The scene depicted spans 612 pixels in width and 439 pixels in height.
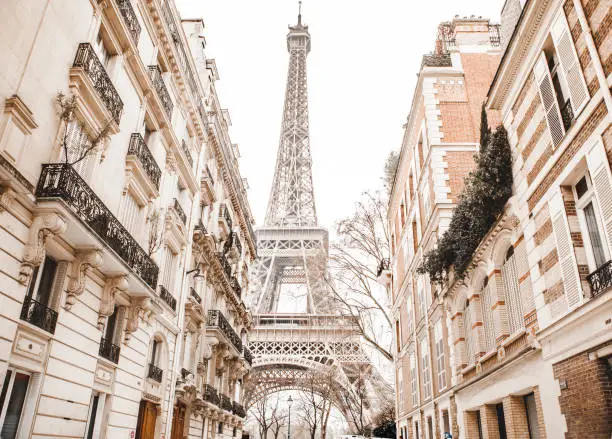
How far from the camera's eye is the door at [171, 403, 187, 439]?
19736 mm

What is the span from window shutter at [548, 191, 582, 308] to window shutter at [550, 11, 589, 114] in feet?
5.98

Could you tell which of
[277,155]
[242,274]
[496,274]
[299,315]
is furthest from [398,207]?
[277,155]

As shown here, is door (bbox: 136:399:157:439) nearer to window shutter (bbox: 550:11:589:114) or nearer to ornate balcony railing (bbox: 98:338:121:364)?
ornate balcony railing (bbox: 98:338:121:364)

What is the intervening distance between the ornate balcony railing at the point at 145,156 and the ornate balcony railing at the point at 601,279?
11947 mm

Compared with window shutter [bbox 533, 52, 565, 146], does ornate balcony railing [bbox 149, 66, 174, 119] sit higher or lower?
higher

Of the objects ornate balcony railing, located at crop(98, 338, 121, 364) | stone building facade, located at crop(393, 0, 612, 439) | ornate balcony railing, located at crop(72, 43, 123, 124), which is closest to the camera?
stone building facade, located at crop(393, 0, 612, 439)

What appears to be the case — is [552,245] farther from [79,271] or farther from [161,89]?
[161,89]

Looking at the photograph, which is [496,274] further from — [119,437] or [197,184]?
[197,184]

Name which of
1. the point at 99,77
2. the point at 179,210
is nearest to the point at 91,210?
the point at 99,77

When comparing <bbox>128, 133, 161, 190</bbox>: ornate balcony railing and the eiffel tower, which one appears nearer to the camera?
<bbox>128, 133, 161, 190</bbox>: ornate balcony railing

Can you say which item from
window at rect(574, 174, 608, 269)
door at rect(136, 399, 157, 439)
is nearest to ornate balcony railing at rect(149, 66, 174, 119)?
door at rect(136, 399, 157, 439)

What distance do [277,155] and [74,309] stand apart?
83.8 m

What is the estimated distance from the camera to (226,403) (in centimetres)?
2852

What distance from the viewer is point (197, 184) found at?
22188 millimetres
